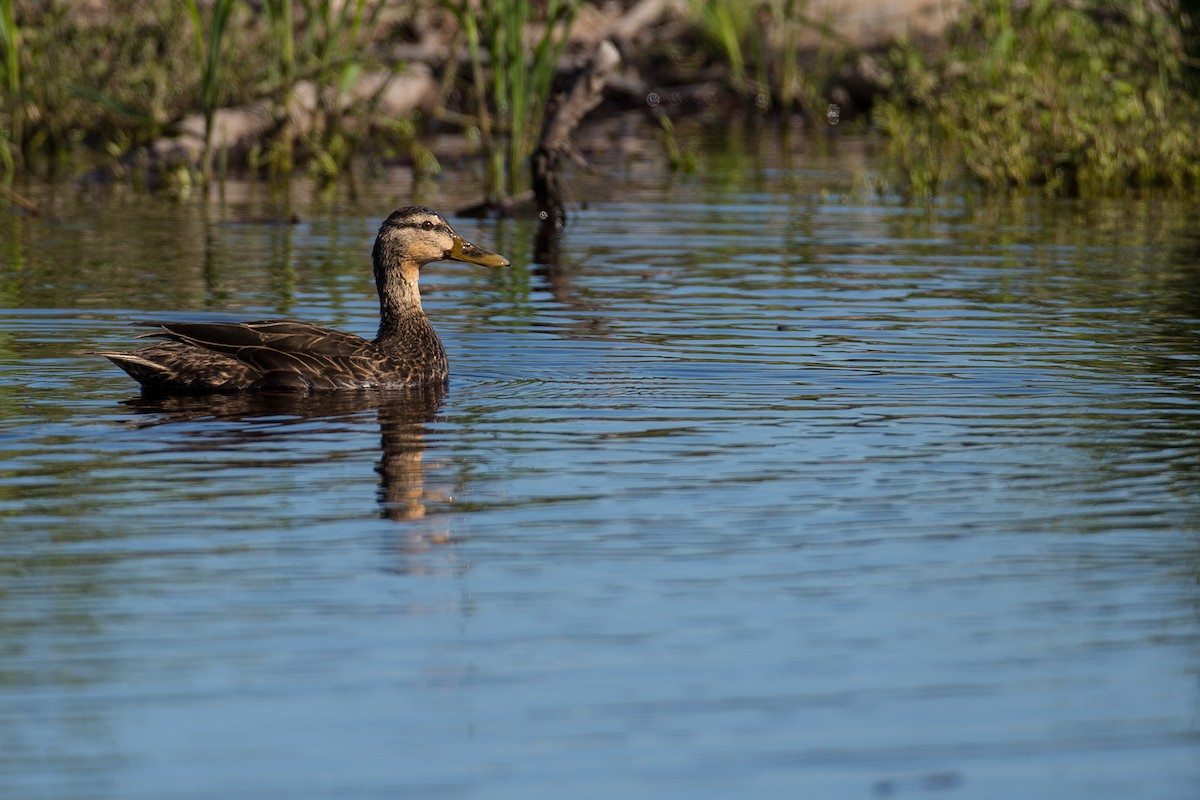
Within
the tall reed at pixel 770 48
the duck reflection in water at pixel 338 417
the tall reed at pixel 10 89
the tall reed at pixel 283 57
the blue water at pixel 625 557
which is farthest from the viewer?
the tall reed at pixel 770 48

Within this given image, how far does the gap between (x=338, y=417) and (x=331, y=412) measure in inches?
6.0

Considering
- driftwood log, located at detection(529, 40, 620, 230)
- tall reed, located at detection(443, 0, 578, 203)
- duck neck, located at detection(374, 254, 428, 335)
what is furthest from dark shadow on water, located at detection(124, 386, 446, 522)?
tall reed, located at detection(443, 0, 578, 203)

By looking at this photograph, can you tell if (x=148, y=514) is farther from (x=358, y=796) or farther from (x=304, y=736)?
(x=358, y=796)

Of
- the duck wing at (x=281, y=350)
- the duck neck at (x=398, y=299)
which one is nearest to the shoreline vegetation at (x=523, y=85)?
the duck neck at (x=398, y=299)

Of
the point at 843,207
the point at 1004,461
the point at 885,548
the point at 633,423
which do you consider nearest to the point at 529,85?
the point at 843,207

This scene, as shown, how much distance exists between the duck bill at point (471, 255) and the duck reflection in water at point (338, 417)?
3.47 feet

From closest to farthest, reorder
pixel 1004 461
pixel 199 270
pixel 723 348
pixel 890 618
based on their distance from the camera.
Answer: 1. pixel 890 618
2. pixel 1004 461
3. pixel 723 348
4. pixel 199 270

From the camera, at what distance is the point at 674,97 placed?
101 ft

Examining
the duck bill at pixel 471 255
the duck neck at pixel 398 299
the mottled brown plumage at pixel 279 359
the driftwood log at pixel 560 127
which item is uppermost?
the driftwood log at pixel 560 127

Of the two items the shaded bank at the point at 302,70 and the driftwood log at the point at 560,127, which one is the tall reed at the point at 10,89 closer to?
the shaded bank at the point at 302,70

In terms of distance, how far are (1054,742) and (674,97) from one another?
2581cm

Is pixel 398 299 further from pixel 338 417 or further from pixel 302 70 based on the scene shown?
pixel 302 70

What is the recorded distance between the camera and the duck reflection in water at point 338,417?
827cm

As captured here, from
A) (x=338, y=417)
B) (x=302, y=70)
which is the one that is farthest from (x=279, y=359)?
(x=302, y=70)
